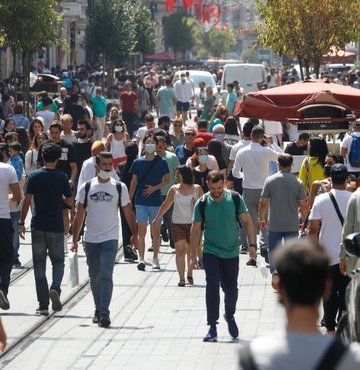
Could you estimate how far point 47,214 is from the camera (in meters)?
13.9

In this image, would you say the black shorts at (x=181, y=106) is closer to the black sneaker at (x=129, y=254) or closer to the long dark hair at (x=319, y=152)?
the black sneaker at (x=129, y=254)

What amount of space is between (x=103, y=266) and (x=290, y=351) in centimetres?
865

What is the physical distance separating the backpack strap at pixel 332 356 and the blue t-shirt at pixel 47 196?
29.7 feet

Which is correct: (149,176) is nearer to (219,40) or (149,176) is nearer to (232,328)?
(232,328)

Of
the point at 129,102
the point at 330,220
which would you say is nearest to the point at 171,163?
the point at 330,220

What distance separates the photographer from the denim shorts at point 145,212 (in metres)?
17.7

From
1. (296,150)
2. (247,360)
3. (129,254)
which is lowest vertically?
(129,254)

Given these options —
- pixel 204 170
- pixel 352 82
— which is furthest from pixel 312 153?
pixel 352 82

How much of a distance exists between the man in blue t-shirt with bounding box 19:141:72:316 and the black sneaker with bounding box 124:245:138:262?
4.11 m

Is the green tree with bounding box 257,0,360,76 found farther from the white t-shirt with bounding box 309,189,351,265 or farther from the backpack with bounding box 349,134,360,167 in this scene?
the white t-shirt with bounding box 309,189,351,265

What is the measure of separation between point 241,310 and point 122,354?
251cm

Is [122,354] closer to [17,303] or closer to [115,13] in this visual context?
[17,303]

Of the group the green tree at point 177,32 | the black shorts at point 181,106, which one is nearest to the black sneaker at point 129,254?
the black shorts at point 181,106

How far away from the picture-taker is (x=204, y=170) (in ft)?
59.0
